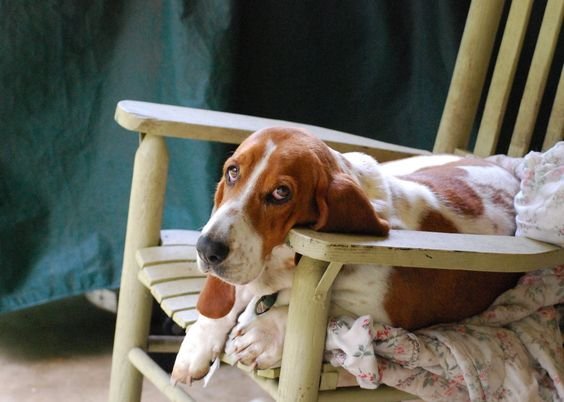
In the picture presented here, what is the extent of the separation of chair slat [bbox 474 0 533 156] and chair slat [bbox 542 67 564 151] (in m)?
0.09

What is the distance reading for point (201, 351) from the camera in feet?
3.82

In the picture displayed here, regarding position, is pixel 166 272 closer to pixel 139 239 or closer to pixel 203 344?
pixel 139 239

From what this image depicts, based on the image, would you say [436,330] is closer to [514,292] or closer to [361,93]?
[514,292]

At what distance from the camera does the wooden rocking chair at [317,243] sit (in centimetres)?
106

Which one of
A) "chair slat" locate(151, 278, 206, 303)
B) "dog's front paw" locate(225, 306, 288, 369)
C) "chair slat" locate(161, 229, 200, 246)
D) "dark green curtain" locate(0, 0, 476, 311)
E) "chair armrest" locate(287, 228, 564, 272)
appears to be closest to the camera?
"chair armrest" locate(287, 228, 564, 272)

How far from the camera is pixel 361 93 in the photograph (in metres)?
1.83

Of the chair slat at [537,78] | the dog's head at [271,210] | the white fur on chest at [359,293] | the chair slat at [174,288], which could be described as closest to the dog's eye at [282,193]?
the dog's head at [271,210]

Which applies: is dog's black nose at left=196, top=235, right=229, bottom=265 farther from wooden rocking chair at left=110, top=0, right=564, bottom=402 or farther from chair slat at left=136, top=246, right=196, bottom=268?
chair slat at left=136, top=246, right=196, bottom=268

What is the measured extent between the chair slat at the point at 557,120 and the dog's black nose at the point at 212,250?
2.33 ft

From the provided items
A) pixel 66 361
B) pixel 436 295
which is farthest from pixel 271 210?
pixel 66 361

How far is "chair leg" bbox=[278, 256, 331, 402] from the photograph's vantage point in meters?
1.06

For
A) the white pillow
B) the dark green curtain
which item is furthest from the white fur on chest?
the dark green curtain

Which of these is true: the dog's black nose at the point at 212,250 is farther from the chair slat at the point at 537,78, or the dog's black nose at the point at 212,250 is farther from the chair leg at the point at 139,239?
the chair slat at the point at 537,78

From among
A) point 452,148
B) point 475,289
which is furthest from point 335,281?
point 452,148
